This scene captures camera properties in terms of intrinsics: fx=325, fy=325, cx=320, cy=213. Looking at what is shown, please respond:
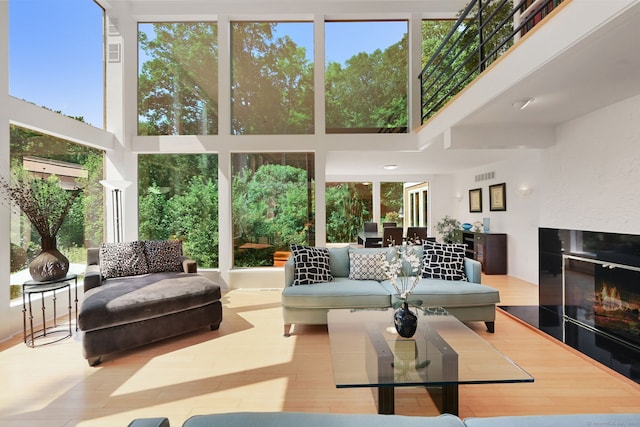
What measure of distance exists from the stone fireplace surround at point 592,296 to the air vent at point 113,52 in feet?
22.9

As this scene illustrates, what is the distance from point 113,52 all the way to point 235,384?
5.68 metres

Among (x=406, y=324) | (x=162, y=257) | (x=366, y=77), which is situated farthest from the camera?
(x=366, y=77)

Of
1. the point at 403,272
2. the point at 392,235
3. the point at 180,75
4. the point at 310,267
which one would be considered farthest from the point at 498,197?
the point at 180,75

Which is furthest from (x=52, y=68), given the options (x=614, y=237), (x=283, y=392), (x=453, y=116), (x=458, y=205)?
(x=458, y=205)

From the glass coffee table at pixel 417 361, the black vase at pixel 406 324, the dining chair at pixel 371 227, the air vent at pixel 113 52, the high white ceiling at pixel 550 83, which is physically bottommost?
the glass coffee table at pixel 417 361

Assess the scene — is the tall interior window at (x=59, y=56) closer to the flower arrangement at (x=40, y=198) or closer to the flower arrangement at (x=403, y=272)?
the flower arrangement at (x=40, y=198)

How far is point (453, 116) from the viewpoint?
4.00 m

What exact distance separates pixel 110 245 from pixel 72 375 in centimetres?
183

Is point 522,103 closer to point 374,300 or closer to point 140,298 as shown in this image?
point 374,300

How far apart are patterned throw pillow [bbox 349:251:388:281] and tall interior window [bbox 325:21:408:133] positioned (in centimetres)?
263

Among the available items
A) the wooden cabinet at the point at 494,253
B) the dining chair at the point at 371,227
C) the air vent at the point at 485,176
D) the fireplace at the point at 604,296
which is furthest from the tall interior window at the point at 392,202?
the fireplace at the point at 604,296

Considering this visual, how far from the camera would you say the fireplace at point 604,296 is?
9.63 feet

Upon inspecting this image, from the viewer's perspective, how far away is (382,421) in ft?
2.83

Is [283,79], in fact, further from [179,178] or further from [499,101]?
[499,101]
